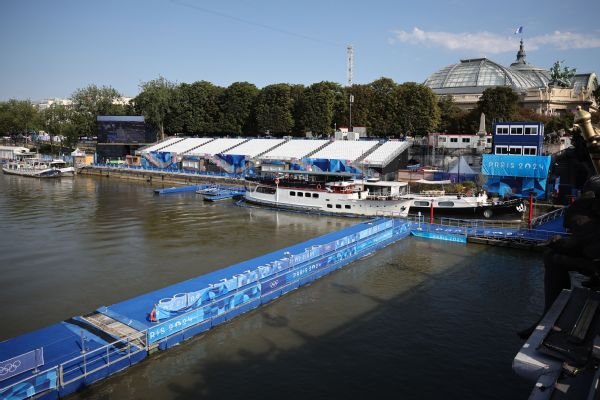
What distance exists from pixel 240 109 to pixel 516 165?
71.9 metres

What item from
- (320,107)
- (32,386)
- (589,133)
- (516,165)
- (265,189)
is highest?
(320,107)

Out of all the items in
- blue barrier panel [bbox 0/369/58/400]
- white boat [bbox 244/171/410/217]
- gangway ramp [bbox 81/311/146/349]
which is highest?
white boat [bbox 244/171/410/217]

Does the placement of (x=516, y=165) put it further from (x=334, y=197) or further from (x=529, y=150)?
(x=334, y=197)

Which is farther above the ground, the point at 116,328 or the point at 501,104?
the point at 501,104

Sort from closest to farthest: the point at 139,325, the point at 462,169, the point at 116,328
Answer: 1. the point at 116,328
2. the point at 139,325
3. the point at 462,169

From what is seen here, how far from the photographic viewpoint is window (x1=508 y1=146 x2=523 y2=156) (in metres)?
58.1

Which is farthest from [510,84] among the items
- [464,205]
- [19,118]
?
[19,118]

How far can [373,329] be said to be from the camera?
24.6m

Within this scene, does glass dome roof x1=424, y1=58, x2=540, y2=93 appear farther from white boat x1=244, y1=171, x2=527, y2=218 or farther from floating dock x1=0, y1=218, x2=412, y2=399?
floating dock x1=0, y1=218, x2=412, y2=399

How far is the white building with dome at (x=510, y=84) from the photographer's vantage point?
363 ft

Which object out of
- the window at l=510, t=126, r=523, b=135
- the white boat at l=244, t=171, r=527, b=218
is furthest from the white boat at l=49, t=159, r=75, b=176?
the window at l=510, t=126, r=523, b=135

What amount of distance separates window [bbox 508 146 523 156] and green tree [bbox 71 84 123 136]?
106411 mm

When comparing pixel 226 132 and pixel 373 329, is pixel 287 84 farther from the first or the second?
pixel 373 329

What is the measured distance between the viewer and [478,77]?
13612cm
